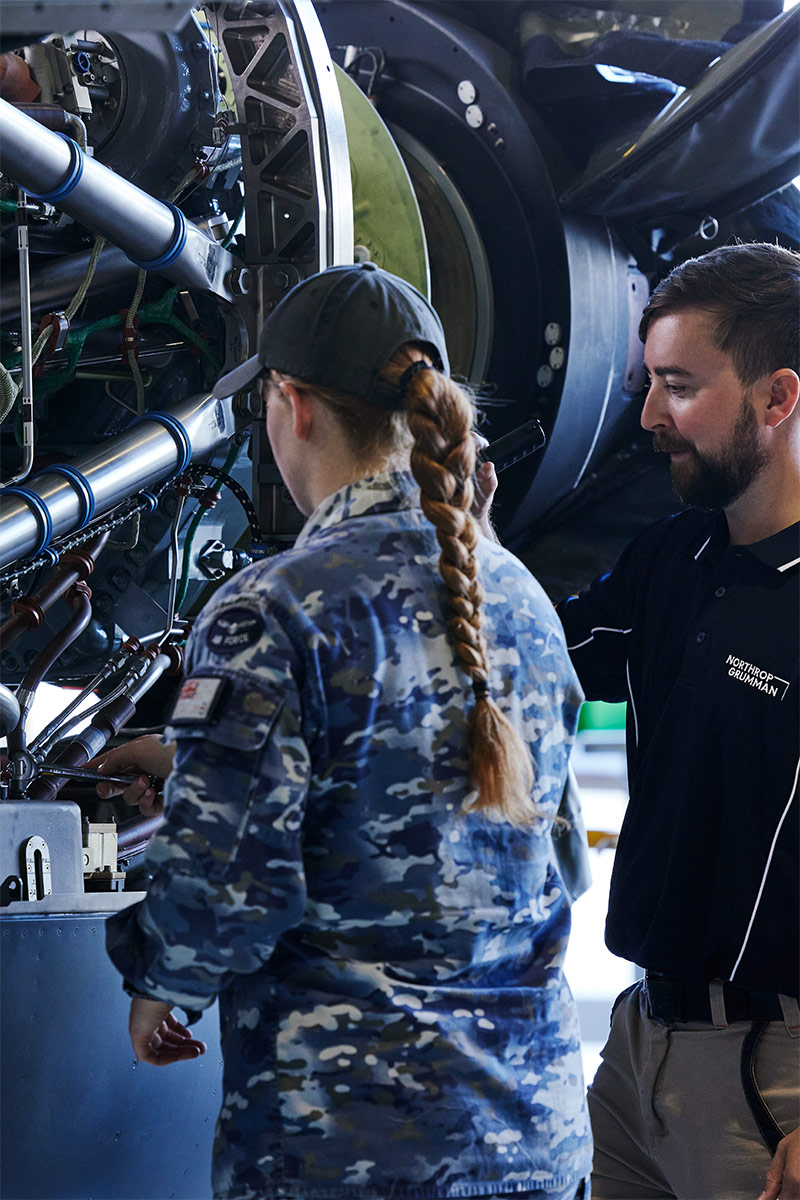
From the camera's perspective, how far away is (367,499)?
134cm

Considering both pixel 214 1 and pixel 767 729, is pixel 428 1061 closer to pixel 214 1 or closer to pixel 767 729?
pixel 767 729

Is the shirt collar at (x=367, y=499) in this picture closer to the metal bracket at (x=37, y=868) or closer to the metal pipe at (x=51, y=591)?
the metal bracket at (x=37, y=868)

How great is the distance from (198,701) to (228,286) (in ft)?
7.31

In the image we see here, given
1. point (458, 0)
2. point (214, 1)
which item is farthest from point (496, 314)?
point (214, 1)

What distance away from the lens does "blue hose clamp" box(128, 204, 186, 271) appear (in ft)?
9.99

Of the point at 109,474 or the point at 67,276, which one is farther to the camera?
the point at 67,276

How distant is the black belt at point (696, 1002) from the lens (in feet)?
5.93

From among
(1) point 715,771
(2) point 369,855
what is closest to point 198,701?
(2) point 369,855

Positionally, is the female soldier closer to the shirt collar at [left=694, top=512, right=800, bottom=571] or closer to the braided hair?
the braided hair

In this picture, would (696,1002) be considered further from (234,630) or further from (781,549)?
(234,630)

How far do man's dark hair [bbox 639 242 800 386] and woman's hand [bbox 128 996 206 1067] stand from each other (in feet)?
4.04

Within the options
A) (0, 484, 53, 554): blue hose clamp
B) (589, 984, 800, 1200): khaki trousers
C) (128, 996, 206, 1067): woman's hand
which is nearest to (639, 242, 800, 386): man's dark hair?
(589, 984, 800, 1200): khaki trousers

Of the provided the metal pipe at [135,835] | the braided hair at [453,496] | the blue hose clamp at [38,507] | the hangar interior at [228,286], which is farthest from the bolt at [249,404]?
the braided hair at [453,496]

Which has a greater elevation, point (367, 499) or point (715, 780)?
point (367, 499)
